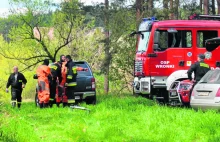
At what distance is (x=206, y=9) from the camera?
30641mm

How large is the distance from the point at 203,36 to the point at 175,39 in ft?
3.44

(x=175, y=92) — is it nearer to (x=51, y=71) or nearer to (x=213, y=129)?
(x=51, y=71)

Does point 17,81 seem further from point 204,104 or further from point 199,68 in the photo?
point 204,104

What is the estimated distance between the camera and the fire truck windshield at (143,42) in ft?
51.7

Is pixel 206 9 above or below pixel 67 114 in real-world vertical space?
above

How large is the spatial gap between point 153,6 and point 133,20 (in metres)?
2.71

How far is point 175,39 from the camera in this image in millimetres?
15570

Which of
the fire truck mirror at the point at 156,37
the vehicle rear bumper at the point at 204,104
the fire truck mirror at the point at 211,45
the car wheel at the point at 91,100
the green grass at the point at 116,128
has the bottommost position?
the car wheel at the point at 91,100

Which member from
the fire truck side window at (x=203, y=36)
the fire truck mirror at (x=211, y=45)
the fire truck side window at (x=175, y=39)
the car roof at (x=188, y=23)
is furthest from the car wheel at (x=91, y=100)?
the fire truck mirror at (x=211, y=45)

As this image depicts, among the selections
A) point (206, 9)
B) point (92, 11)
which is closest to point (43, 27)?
point (92, 11)

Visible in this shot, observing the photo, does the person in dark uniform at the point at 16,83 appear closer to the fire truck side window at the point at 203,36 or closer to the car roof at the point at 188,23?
the car roof at the point at 188,23

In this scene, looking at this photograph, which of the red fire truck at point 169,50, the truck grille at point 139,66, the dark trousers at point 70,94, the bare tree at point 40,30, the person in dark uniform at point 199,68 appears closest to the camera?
the person in dark uniform at point 199,68

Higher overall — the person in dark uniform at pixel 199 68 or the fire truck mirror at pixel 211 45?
the fire truck mirror at pixel 211 45

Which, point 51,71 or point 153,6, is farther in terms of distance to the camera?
point 153,6
